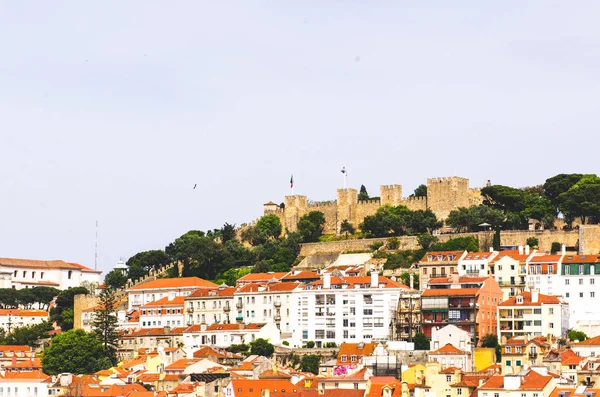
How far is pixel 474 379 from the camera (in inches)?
2306

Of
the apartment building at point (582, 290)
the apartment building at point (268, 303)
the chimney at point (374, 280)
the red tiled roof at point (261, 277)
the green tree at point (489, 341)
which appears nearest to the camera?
the green tree at point (489, 341)

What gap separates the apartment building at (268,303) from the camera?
75.0 metres

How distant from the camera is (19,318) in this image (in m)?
93.2

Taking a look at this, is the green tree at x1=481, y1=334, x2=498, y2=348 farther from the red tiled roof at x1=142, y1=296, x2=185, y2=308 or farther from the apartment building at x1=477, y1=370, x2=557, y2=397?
the red tiled roof at x1=142, y1=296, x2=185, y2=308

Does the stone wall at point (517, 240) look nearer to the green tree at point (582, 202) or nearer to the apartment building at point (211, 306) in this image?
the green tree at point (582, 202)

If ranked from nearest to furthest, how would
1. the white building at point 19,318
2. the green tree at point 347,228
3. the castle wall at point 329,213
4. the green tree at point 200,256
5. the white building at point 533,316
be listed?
the white building at point 533,316, the green tree at point 200,256, the white building at point 19,318, the green tree at point 347,228, the castle wall at point 329,213

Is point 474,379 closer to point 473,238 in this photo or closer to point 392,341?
point 392,341

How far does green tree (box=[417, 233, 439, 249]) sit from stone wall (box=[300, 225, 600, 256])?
657 millimetres

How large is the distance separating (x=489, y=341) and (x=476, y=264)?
8.85 meters

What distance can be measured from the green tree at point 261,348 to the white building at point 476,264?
467 inches

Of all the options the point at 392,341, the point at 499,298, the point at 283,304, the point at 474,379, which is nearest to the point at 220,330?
the point at 283,304

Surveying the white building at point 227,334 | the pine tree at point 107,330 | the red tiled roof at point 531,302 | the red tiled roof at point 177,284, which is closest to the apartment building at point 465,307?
the red tiled roof at point 531,302

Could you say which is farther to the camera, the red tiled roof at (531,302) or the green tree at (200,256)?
the green tree at (200,256)

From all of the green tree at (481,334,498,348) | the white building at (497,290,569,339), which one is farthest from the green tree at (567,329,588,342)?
the green tree at (481,334,498,348)
